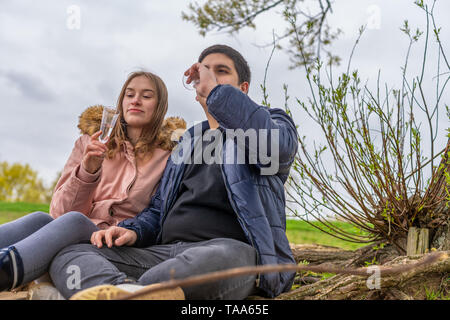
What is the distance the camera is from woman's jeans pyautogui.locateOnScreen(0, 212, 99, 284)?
193 cm

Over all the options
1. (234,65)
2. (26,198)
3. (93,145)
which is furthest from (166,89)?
(26,198)

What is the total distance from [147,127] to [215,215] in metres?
0.88

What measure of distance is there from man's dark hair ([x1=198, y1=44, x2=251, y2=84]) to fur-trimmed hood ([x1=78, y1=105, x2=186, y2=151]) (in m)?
0.48

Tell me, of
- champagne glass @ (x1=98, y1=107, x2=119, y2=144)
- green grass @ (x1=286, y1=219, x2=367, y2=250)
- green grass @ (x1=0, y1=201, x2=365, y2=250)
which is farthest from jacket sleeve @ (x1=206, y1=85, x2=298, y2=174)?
green grass @ (x1=286, y1=219, x2=367, y2=250)

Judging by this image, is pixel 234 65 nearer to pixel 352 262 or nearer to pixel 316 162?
pixel 316 162

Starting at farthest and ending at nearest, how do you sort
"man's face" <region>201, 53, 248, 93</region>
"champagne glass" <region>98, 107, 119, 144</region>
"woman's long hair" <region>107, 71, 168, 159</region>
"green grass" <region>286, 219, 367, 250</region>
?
1. "green grass" <region>286, 219, 367, 250</region>
2. "woman's long hair" <region>107, 71, 168, 159</region>
3. "man's face" <region>201, 53, 248, 93</region>
4. "champagne glass" <region>98, 107, 119, 144</region>

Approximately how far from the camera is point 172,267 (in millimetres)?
1824

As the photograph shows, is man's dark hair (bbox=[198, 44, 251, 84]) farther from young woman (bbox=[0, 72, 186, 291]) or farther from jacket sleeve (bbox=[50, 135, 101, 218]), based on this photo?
jacket sleeve (bbox=[50, 135, 101, 218])

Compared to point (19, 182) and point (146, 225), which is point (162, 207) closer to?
point (146, 225)

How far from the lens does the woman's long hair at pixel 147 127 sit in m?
2.78

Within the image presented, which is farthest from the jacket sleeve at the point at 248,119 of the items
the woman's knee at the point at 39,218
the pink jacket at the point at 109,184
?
the woman's knee at the point at 39,218

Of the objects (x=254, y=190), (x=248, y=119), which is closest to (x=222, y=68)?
(x=248, y=119)

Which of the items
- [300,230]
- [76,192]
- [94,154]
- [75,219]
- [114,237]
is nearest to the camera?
[75,219]

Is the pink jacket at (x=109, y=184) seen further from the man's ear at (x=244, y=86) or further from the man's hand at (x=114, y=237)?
the man's ear at (x=244, y=86)
